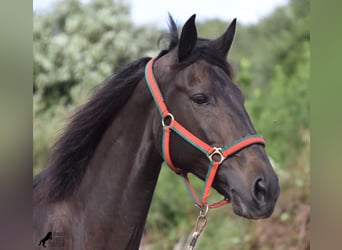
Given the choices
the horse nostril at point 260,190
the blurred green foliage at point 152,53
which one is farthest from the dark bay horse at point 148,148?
the blurred green foliage at point 152,53

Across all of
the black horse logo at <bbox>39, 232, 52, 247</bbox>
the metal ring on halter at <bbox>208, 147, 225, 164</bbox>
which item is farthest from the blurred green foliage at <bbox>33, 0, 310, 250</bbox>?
the metal ring on halter at <bbox>208, 147, 225, 164</bbox>

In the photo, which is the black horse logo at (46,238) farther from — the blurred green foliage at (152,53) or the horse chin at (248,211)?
the blurred green foliage at (152,53)

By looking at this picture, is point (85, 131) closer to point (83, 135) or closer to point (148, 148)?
point (83, 135)

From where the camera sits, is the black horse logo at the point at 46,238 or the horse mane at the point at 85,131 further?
the horse mane at the point at 85,131

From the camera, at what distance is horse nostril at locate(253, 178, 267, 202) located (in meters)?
2.06

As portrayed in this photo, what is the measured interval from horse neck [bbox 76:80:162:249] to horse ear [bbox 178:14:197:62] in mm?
266

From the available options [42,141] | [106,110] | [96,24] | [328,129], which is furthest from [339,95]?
[96,24]

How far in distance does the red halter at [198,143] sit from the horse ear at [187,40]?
20 cm

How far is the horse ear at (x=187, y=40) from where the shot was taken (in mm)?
2291

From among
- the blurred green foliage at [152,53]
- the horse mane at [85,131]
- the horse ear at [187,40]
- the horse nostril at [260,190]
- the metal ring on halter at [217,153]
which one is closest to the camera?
the horse nostril at [260,190]

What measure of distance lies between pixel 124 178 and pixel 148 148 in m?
0.20

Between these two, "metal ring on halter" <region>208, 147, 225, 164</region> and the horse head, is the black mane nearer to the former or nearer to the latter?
the horse head

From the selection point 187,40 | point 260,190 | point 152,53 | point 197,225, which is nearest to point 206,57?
point 187,40

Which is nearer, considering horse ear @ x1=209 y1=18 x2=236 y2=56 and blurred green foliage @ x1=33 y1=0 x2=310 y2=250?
horse ear @ x1=209 y1=18 x2=236 y2=56
